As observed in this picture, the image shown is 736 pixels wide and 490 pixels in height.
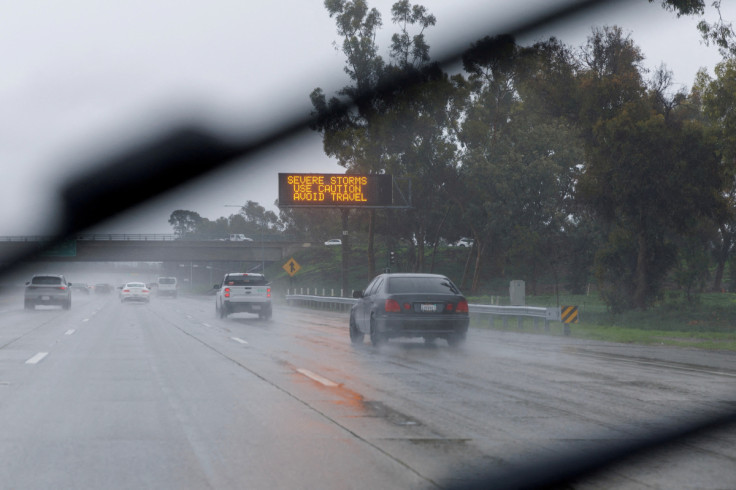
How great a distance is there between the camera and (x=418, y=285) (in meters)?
19.7

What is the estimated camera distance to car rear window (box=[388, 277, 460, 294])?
1948 centimetres

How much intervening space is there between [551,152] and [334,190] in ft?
65.3

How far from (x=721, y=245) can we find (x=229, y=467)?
6068 cm

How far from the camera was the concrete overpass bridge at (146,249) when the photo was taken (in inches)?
3538

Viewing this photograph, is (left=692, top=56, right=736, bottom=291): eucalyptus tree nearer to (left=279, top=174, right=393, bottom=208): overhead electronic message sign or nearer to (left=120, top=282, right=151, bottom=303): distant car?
(left=279, top=174, right=393, bottom=208): overhead electronic message sign

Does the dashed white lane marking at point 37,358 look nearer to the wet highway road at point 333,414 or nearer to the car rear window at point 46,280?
the wet highway road at point 333,414

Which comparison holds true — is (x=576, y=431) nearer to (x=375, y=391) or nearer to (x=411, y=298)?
(x=375, y=391)

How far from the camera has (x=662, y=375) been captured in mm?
13562

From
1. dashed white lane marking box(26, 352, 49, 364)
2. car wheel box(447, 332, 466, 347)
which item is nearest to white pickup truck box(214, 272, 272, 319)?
car wheel box(447, 332, 466, 347)

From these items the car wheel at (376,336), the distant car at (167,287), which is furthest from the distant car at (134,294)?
the car wheel at (376,336)

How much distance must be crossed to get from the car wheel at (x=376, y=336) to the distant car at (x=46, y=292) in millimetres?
29059

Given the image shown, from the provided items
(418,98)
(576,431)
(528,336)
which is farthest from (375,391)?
(418,98)

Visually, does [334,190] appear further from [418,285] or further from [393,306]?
[393,306]

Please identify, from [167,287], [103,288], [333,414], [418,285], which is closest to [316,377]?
[333,414]
